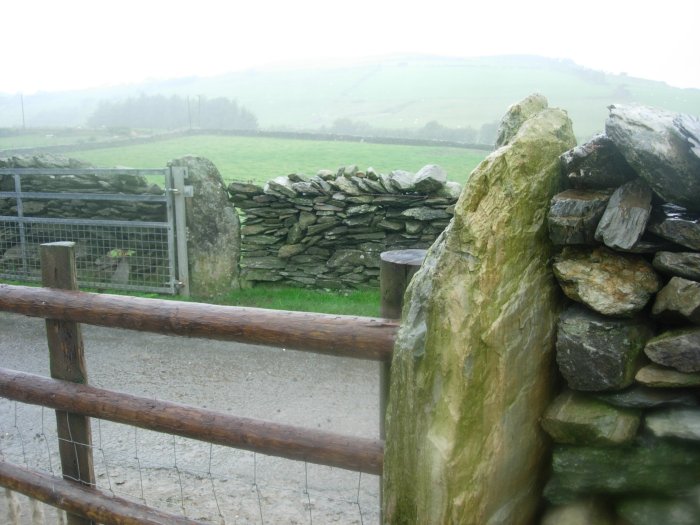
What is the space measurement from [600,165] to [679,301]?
0.48 m

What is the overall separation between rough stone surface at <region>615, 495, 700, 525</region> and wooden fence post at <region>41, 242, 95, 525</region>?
2487 millimetres

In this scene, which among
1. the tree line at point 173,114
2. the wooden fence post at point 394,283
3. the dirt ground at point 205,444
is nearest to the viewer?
the wooden fence post at point 394,283

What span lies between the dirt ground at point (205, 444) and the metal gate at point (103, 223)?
1.53 meters

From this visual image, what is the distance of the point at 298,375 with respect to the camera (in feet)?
21.0

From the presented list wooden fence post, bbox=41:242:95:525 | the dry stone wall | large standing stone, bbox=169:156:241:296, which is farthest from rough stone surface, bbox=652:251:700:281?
large standing stone, bbox=169:156:241:296

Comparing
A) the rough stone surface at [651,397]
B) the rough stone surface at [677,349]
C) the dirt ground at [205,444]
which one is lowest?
the dirt ground at [205,444]

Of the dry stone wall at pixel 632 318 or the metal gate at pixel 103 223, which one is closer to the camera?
the dry stone wall at pixel 632 318

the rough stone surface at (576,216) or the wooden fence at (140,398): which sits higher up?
the rough stone surface at (576,216)

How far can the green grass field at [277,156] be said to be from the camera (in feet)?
39.9

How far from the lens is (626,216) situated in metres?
2.00

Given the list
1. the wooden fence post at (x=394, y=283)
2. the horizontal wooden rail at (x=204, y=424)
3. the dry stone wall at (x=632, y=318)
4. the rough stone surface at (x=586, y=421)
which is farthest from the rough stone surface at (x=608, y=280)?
the horizontal wooden rail at (x=204, y=424)

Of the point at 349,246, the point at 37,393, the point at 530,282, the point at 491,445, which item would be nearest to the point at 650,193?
the point at 530,282

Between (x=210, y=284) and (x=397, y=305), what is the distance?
6877mm

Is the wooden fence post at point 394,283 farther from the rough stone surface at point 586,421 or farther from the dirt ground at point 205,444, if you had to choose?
the dirt ground at point 205,444
